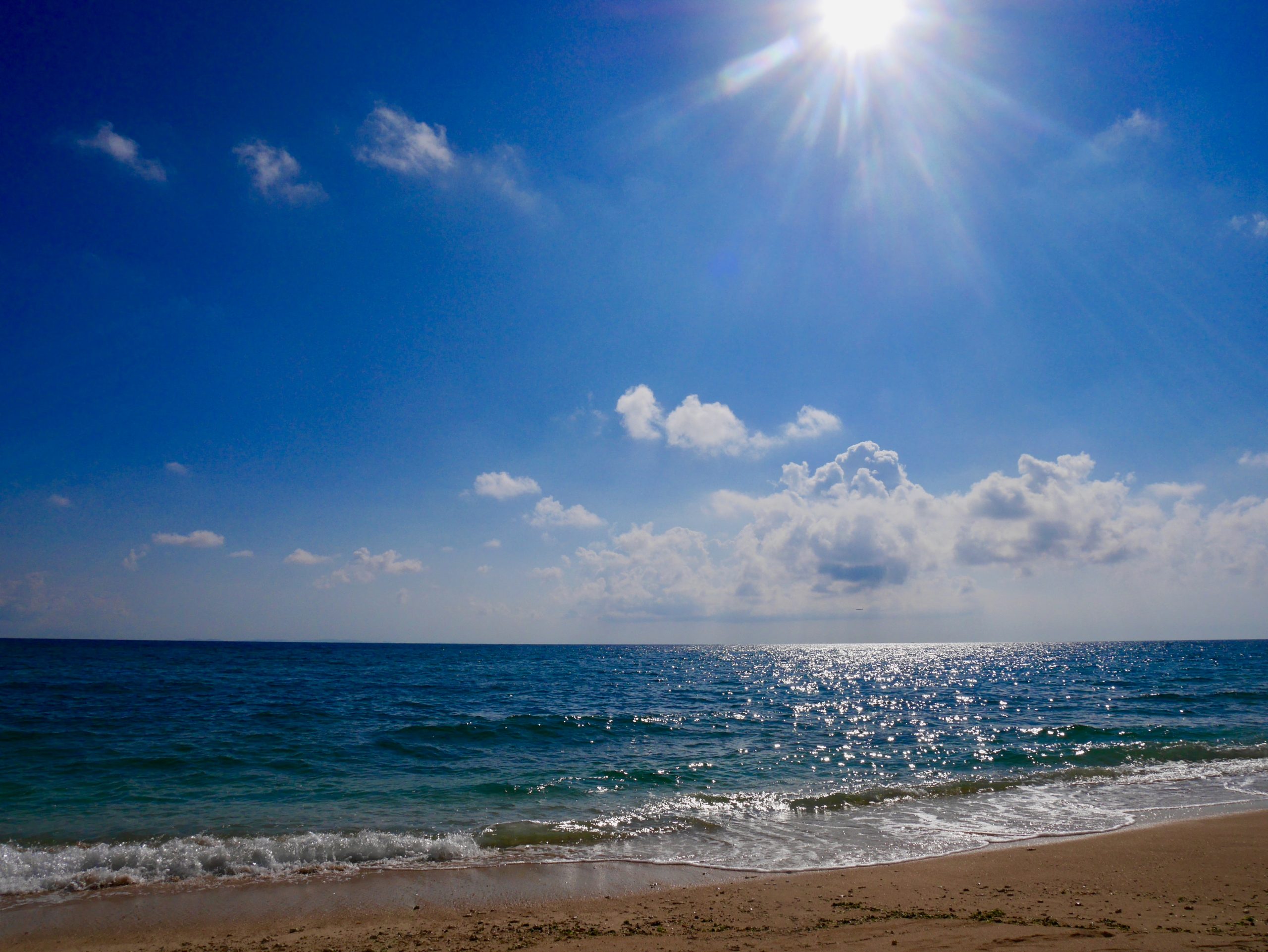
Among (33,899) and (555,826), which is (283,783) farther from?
(555,826)

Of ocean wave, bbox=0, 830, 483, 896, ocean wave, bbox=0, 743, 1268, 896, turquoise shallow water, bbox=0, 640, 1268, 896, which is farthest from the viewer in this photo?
turquoise shallow water, bbox=0, 640, 1268, 896

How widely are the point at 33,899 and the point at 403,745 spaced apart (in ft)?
42.6

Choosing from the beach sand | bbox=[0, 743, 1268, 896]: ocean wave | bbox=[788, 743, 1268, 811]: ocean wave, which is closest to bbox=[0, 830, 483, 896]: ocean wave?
bbox=[0, 743, 1268, 896]: ocean wave

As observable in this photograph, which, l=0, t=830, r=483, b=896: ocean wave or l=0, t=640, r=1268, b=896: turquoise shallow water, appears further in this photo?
l=0, t=640, r=1268, b=896: turquoise shallow water

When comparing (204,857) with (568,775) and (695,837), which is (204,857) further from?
(568,775)

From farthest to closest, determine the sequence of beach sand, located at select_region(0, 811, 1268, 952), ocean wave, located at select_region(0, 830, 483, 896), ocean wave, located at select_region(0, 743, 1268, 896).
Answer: ocean wave, located at select_region(0, 743, 1268, 896) → ocean wave, located at select_region(0, 830, 483, 896) → beach sand, located at select_region(0, 811, 1268, 952)

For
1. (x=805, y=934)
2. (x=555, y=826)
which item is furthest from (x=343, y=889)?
(x=805, y=934)

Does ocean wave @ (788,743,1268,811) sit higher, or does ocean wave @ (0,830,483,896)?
ocean wave @ (0,830,483,896)

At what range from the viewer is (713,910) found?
897 centimetres

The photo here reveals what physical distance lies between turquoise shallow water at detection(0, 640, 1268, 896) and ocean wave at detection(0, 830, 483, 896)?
2.0 inches

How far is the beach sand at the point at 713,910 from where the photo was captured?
787 cm

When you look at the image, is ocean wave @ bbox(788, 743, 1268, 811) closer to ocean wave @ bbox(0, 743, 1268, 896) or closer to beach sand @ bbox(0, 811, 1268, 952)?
ocean wave @ bbox(0, 743, 1268, 896)

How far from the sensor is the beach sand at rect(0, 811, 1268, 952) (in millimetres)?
7871

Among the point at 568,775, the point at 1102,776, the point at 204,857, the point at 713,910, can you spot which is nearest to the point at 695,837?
the point at 713,910
